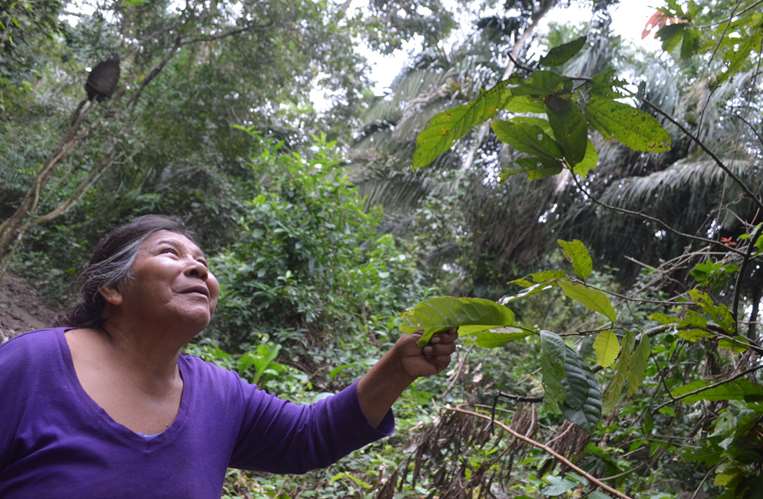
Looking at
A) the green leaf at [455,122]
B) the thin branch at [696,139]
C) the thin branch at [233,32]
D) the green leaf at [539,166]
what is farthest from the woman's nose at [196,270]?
the thin branch at [233,32]

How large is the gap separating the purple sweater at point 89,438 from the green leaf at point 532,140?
71 centimetres

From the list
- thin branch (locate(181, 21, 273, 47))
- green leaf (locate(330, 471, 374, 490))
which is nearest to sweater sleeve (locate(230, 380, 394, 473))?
green leaf (locate(330, 471, 374, 490))

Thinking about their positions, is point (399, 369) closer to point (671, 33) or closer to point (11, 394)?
point (11, 394)

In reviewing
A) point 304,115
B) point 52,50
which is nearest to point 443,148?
point 52,50

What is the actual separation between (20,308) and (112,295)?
5.64m

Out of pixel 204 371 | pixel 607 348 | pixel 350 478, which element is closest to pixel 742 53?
pixel 607 348

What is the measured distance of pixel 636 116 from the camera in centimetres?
100

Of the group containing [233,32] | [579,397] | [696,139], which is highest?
[233,32]

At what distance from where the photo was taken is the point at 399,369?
54.8 inches

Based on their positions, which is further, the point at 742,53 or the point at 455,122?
the point at 742,53

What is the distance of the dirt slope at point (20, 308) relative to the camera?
5.69 m

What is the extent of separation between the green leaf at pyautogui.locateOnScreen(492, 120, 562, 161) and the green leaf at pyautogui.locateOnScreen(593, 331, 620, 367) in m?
0.32

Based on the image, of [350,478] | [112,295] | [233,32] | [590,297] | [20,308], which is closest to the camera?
[590,297]

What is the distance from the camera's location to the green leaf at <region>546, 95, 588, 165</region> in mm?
967
